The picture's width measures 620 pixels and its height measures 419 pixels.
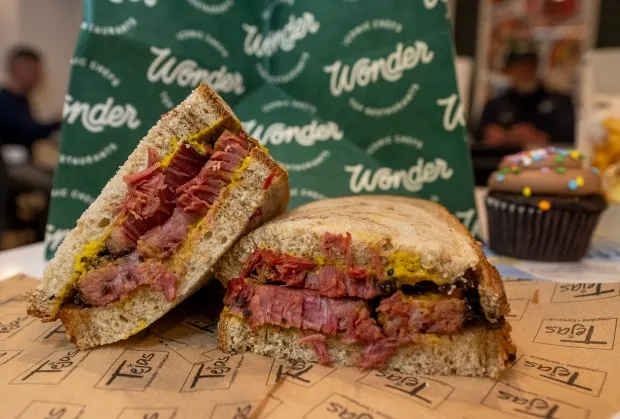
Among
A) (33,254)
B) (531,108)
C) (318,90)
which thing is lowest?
(531,108)

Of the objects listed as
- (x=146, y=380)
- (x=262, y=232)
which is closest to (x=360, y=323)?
(x=262, y=232)

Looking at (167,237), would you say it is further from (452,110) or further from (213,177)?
(452,110)

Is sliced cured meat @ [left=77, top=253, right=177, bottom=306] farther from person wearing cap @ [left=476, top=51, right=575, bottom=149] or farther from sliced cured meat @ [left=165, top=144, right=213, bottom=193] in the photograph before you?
person wearing cap @ [left=476, top=51, right=575, bottom=149]

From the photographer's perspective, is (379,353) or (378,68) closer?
(379,353)

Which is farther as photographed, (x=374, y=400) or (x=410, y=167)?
(x=410, y=167)

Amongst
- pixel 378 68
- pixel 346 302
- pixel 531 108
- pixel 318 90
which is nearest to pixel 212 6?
pixel 318 90

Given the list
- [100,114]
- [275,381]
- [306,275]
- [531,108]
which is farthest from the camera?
[531,108]

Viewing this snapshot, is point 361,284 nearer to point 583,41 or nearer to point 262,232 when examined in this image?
point 262,232

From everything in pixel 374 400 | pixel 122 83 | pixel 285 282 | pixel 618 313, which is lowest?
pixel 618 313
